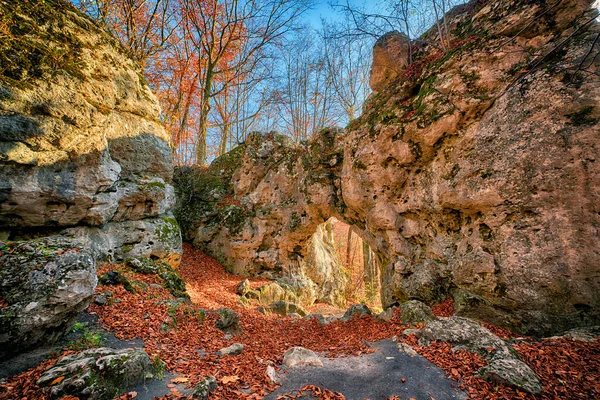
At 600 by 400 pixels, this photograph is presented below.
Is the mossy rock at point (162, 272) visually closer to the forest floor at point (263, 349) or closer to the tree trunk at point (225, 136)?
the forest floor at point (263, 349)

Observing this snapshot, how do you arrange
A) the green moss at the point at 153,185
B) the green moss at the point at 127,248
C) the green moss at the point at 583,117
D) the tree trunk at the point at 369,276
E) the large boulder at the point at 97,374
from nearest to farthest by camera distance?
the large boulder at the point at 97,374, the green moss at the point at 583,117, the green moss at the point at 127,248, the green moss at the point at 153,185, the tree trunk at the point at 369,276

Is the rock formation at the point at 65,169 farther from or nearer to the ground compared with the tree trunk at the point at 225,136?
nearer to the ground

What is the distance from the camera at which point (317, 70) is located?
17.7 metres

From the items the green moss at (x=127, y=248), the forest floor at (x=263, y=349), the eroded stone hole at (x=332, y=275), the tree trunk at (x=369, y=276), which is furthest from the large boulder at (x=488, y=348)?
the tree trunk at (x=369, y=276)

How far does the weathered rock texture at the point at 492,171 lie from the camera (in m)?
Result: 4.61

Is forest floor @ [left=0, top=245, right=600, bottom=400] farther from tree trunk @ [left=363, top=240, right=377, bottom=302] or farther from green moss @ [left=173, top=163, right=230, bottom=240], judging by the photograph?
tree trunk @ [left=363, top=240, right=377, bottom=302]

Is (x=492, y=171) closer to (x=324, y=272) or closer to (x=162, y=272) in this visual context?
(x=162, y=272)

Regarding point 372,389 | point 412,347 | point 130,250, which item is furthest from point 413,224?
point 130,250

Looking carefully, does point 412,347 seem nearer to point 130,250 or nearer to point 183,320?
point 183,320

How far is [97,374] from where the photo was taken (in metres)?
2.73

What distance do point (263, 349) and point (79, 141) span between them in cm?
668

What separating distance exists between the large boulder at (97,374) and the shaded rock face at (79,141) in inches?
187

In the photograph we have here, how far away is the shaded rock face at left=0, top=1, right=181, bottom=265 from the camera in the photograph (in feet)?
17.7

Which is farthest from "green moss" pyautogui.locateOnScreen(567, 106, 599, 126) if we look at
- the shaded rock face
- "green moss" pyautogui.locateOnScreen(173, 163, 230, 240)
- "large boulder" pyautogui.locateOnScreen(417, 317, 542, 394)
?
"green moss" pyautogui.locateOnScreen(173, 163, 230, 240)
